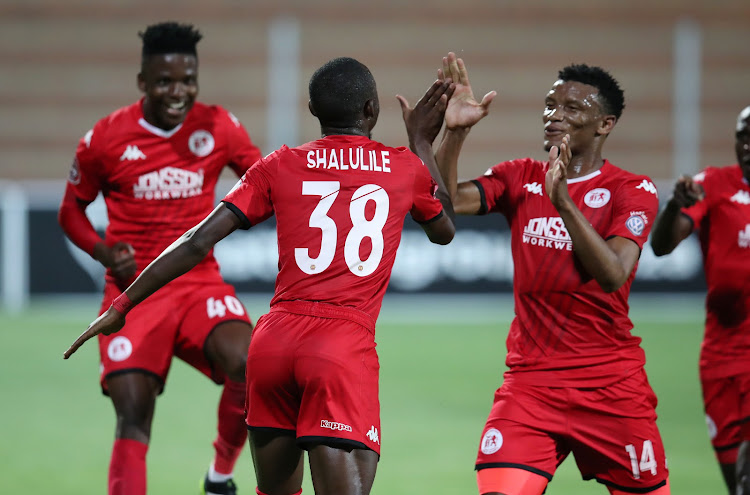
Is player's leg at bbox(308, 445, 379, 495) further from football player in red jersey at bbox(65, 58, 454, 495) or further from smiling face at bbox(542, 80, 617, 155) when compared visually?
smiling face at bbox(542, 80, 617, 155)

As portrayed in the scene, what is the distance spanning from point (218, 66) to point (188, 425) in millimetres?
10698

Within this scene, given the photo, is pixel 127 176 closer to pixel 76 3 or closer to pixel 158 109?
pixel 158 109

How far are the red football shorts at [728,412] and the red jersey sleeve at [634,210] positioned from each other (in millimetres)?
1256

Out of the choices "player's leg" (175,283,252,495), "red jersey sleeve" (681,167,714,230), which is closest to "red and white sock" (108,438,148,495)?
"player's leg" (175,283,252,495)

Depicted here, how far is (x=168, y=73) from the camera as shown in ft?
18.0

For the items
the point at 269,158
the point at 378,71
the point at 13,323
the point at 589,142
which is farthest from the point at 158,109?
the point at 378,71

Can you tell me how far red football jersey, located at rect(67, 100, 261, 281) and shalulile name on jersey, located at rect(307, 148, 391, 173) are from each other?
5.92ft

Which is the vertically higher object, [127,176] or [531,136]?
[531,136]

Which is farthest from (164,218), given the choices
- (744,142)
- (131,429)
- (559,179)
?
(744,142)

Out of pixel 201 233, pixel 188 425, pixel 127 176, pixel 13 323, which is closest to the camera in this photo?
pixel 201 233

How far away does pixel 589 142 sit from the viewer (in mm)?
4598

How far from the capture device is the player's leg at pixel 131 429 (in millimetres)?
4891

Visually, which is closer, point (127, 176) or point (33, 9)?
point (127, 176)

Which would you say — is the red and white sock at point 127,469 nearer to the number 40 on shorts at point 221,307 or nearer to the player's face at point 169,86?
the number 40 on shorts at point 221,307
